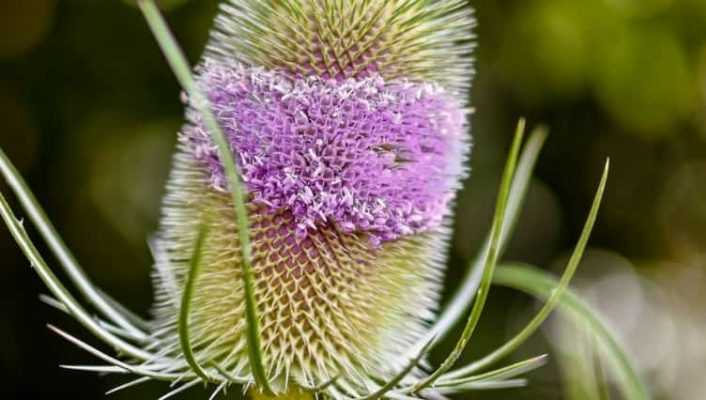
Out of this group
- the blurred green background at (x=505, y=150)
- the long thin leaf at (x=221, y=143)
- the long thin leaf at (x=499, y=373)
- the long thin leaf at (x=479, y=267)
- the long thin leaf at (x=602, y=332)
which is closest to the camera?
the long thin leaf at (x=221, y=143)

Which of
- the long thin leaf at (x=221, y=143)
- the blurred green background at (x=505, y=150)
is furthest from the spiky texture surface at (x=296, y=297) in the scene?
the blurred green background at (x=505, y=150)

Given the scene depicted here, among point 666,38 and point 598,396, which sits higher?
point 666,38

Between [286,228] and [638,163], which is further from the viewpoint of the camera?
[638,163]

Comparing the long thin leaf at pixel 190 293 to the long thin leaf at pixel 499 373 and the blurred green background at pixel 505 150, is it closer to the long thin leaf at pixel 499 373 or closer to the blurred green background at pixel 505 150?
the long thin leaf at pixel 499 373

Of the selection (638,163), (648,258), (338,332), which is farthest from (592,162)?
(338,332)

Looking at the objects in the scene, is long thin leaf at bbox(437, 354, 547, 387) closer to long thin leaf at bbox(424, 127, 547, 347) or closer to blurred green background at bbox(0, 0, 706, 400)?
long thin leaf at bbox(424, 127, 547, 347)

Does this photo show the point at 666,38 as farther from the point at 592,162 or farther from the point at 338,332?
the point at 338,332
